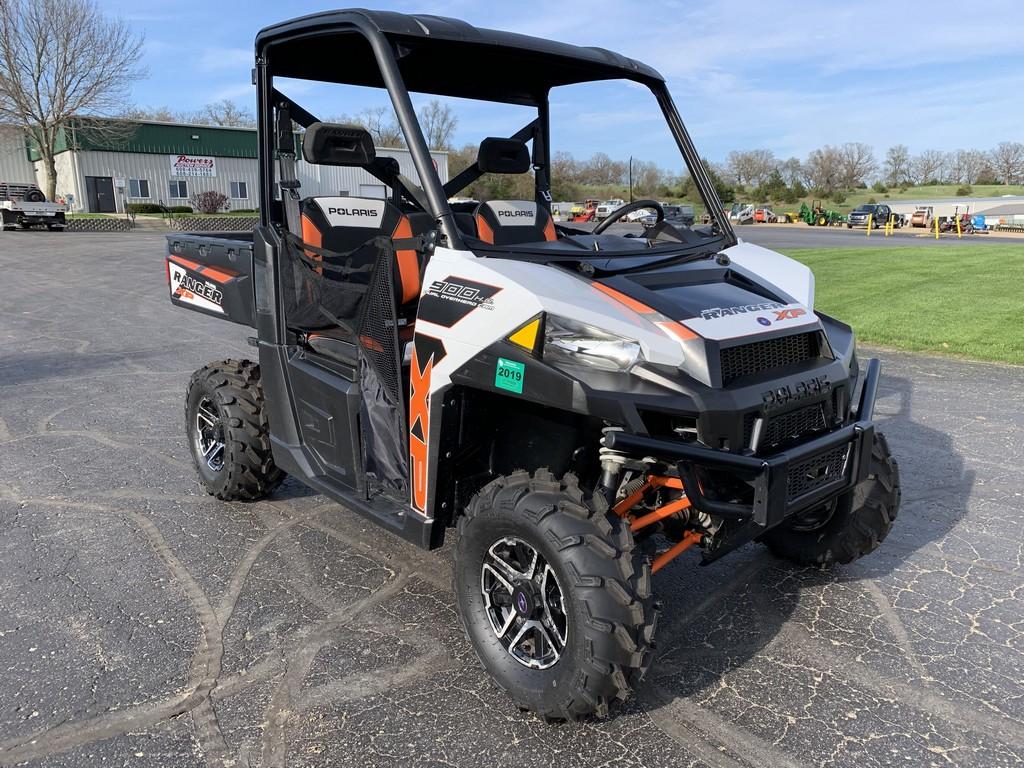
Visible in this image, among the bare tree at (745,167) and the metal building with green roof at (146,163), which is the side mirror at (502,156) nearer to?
the bare tree at (745,167)

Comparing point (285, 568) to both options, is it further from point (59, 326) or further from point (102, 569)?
point (59, 326)

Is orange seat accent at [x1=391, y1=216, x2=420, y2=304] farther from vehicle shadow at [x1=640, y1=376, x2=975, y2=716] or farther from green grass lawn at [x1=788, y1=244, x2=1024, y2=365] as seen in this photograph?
green grass lawn at [x1=788, y1=244, x2=1024, y2=365]

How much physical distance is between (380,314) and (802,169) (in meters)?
77.8

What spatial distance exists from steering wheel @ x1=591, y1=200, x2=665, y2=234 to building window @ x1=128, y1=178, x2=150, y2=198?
4449 cm

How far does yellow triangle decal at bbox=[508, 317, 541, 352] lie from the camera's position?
247cm

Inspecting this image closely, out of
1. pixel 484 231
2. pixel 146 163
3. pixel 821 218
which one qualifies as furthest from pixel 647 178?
pixel 821 218

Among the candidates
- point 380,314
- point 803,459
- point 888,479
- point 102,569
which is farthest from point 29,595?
point 888,479

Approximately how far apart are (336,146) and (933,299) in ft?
34.8

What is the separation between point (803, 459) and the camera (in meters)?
2.49

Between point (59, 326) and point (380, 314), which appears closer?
point (380, 314)

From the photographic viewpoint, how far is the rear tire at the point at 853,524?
3266mm

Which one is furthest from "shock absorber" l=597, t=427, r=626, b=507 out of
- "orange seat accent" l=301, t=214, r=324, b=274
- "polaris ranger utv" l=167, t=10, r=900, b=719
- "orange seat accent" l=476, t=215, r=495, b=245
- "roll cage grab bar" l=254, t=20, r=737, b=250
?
"orange seat accent" l=301, t=214, r=324, b=274

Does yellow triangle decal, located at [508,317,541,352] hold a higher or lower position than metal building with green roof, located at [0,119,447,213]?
lower

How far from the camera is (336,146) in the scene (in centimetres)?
300
